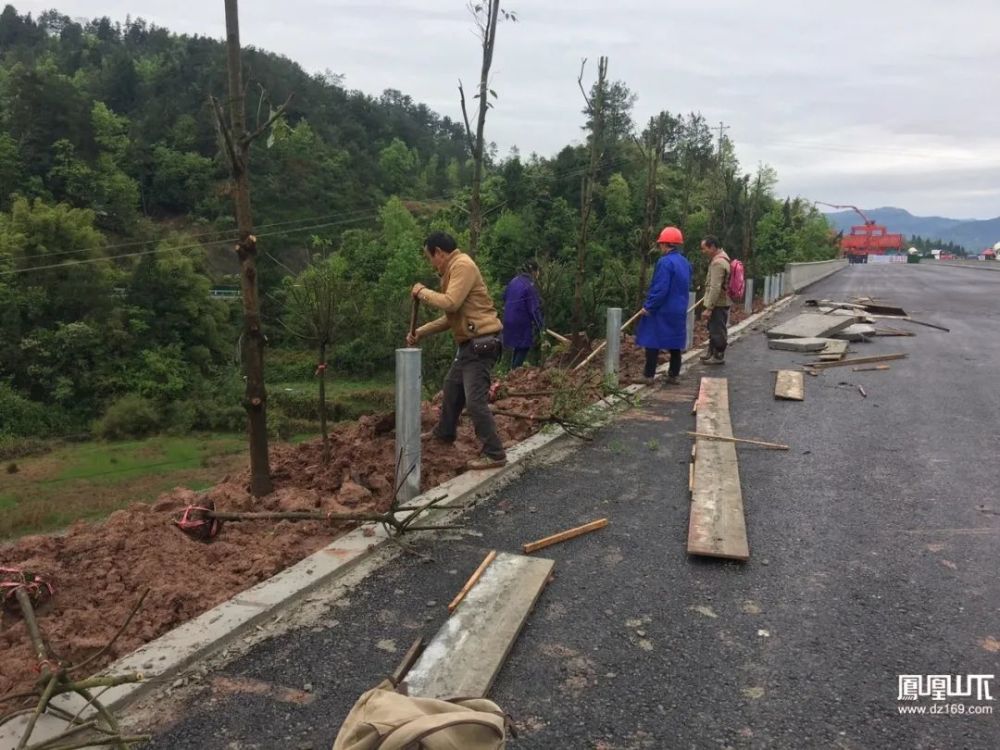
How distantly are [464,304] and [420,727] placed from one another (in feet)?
12.1

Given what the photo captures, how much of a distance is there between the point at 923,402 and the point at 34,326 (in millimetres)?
55473

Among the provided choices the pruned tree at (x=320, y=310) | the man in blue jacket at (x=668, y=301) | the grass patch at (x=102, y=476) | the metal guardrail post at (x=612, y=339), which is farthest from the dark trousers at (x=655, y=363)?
the grass patch at (x=102, y=476)

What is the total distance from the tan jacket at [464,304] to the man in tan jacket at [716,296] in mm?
5573

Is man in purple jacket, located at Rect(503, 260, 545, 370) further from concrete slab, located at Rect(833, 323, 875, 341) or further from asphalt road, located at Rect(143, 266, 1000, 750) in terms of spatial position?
concrete slab, located at Rect(833, 323, 875, 341)

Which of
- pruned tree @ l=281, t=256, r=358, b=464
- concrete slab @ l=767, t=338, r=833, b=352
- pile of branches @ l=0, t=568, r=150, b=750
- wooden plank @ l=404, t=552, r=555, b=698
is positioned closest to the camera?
pile of branches @ l=0, t=568, r=150, b=750

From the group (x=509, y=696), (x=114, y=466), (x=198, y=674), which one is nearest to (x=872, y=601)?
(x=509, y=696)

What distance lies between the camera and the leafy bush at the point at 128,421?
4527 centimetres

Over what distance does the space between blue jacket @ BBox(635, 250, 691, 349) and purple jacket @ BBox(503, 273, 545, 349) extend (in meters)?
1.49

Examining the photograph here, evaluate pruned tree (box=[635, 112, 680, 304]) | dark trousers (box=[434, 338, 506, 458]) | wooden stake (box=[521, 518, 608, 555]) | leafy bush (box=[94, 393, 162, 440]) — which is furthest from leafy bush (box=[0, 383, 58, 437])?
wooden stake (box=[521, 518, 608, 555])

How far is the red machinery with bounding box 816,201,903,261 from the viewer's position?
77.8 m

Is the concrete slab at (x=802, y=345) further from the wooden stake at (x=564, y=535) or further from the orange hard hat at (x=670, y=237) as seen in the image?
the wooden stake at (x=564, y=535)

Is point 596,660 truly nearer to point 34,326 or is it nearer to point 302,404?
point 302,404

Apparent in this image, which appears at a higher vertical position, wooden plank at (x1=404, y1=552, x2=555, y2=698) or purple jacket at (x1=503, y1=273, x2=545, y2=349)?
purple jacket at (x1=503, y1=273, x2=545, y2=349)

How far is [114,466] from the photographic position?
37.6 m
